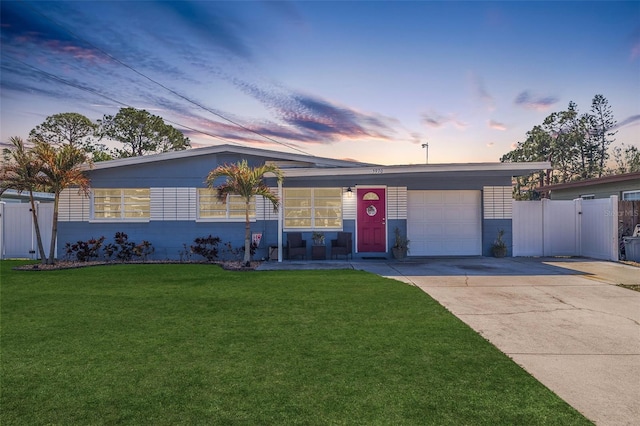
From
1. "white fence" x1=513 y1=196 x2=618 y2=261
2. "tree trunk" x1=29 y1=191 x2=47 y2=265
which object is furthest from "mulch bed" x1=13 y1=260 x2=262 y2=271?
"white fence" x1=513 y1=196 x2=618 y2=261

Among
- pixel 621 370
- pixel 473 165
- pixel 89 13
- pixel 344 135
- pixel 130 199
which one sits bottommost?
pixel 621 370

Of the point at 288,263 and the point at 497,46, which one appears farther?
the point at 497,46

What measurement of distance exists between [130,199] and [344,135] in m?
10.7

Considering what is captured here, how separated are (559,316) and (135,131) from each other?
33.2m

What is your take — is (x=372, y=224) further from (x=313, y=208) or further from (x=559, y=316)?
(x=559, y=316)

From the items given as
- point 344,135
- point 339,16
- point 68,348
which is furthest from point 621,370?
→ point 344,135

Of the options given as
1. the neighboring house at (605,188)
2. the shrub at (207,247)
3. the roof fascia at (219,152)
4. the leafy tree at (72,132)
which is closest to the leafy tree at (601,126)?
the neighboring house at (605,188)

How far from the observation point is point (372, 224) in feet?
40.6

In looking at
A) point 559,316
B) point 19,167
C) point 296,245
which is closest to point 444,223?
point 296,245

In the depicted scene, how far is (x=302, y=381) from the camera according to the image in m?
3.29

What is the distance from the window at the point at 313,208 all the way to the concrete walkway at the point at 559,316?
198 cm

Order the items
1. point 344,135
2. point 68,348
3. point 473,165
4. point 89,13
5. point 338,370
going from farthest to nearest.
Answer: point 344,135 → point 89,13 → point 473,165 → point 68,348 → point 338,370

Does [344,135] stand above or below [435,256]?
above

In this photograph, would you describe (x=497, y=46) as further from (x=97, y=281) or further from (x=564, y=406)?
(x=97, y=281)
